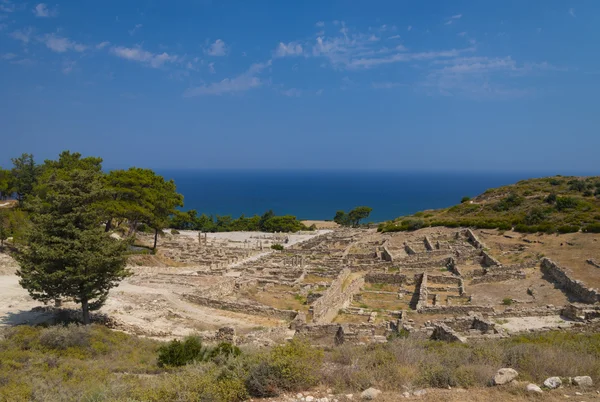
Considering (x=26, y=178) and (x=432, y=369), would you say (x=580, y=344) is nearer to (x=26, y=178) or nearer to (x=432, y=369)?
(x=432, y=369)

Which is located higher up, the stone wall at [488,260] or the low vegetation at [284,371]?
the low vegetation at [284,371]

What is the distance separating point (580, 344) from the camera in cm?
986

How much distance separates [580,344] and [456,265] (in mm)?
18979

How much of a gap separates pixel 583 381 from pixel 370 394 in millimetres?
3919

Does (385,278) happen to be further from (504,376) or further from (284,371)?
(284,371)

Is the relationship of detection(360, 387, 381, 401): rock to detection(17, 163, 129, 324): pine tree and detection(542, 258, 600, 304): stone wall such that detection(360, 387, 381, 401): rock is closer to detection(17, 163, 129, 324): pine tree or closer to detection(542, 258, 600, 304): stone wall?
detection(17, 163, 129, 324): pine tree

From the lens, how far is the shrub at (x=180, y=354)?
37.8 feet

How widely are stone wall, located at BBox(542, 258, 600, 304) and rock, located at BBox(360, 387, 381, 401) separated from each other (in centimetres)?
1551

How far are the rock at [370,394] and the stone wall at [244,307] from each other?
39.7 ft

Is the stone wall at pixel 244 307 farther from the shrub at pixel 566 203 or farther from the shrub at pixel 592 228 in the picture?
the shrub at pixel 566 203

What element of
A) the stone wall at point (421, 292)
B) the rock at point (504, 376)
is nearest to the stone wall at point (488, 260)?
the stone wall at point (421, 292)

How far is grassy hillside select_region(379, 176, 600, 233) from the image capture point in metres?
38.0

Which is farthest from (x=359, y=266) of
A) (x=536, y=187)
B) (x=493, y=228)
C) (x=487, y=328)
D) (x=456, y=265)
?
(x=536, y=187)

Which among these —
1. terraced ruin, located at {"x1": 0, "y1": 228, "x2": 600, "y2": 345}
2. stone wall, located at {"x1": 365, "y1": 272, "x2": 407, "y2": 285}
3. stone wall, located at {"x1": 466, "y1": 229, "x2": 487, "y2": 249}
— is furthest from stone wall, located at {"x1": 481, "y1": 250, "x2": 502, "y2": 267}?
stone wall, located at {"x1": 365, "y1": 272, "x2": 407, "y2": 285}
